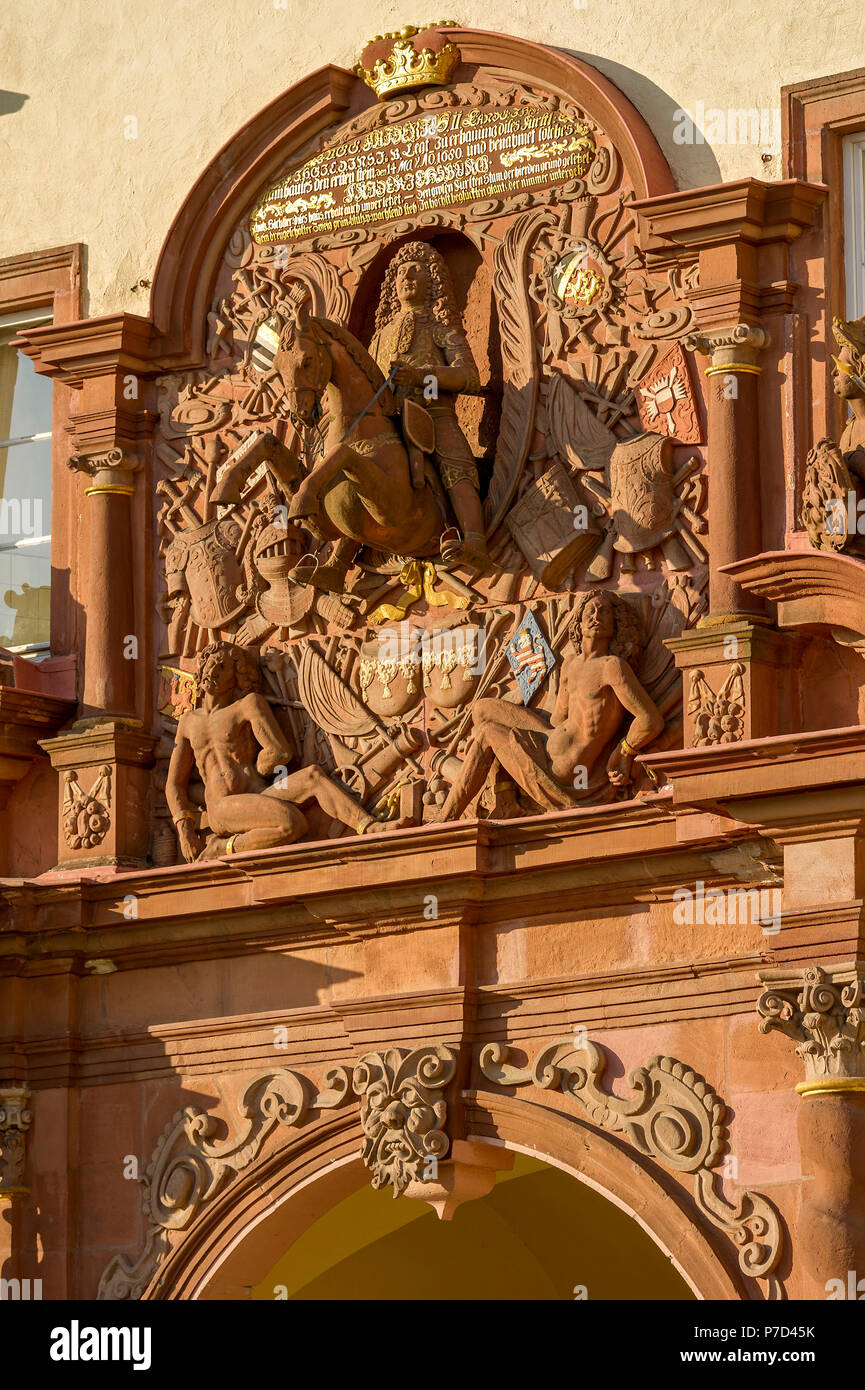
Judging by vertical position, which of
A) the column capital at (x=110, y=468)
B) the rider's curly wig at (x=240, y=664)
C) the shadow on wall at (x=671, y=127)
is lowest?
the rider's curly wig at (x=240, y=664)

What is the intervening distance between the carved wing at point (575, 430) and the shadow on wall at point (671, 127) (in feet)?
3.22

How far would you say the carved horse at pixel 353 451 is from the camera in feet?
49.7

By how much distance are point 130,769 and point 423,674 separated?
1.50 meters

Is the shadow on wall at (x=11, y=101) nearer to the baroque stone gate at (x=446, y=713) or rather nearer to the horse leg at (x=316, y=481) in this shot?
the baroque stone gate at (x=446, y=713)

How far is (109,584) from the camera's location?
1633 centimetres

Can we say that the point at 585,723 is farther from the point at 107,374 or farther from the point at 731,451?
the point at 107,374

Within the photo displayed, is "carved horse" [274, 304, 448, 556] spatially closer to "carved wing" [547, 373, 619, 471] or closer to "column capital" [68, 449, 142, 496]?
"carved wing" [547, 373, 619, 471]

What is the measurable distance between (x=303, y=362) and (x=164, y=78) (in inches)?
90.5

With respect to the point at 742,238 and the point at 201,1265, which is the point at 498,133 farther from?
the point at 201,1265

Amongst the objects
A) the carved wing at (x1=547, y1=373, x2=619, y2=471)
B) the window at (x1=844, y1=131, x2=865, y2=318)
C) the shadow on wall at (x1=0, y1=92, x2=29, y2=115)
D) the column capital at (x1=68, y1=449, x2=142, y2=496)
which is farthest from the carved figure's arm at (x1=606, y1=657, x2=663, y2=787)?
the shadow on wall at (x1=0, y1=92, x2=29, y2=115)

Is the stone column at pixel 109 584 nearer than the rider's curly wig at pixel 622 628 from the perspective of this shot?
No

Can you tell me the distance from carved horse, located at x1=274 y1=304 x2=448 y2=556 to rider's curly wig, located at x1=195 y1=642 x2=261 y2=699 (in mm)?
791

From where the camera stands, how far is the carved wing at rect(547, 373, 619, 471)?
15.1 m

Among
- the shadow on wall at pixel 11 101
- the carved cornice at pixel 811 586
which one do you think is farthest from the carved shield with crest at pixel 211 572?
the carved cornice at pixel 811 586
